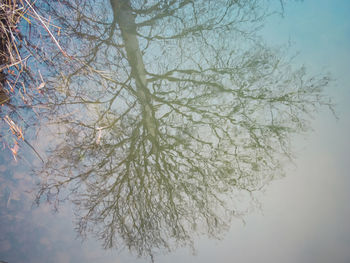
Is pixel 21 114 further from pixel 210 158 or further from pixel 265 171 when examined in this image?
pixel 265 171

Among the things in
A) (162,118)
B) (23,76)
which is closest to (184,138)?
(162,118)

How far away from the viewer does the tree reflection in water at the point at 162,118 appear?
1488 millimetres

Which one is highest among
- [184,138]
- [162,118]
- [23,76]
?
[23,76]

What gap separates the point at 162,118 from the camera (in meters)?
1.55

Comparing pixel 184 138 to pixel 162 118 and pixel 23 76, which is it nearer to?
pixel 162 118

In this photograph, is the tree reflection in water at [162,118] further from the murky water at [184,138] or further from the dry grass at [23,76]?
the dry grass at [23,76]

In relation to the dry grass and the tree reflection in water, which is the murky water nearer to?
the tree reflection in water

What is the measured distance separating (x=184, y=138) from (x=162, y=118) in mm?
238

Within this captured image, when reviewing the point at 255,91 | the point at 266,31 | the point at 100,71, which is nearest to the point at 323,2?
the point at 266,31

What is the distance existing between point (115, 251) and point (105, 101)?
118 cm

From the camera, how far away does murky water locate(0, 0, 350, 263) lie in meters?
1.44

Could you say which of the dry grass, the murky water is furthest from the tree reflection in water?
the dry grass

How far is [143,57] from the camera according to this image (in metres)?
1.54

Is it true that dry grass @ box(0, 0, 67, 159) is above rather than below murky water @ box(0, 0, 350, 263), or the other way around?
above
